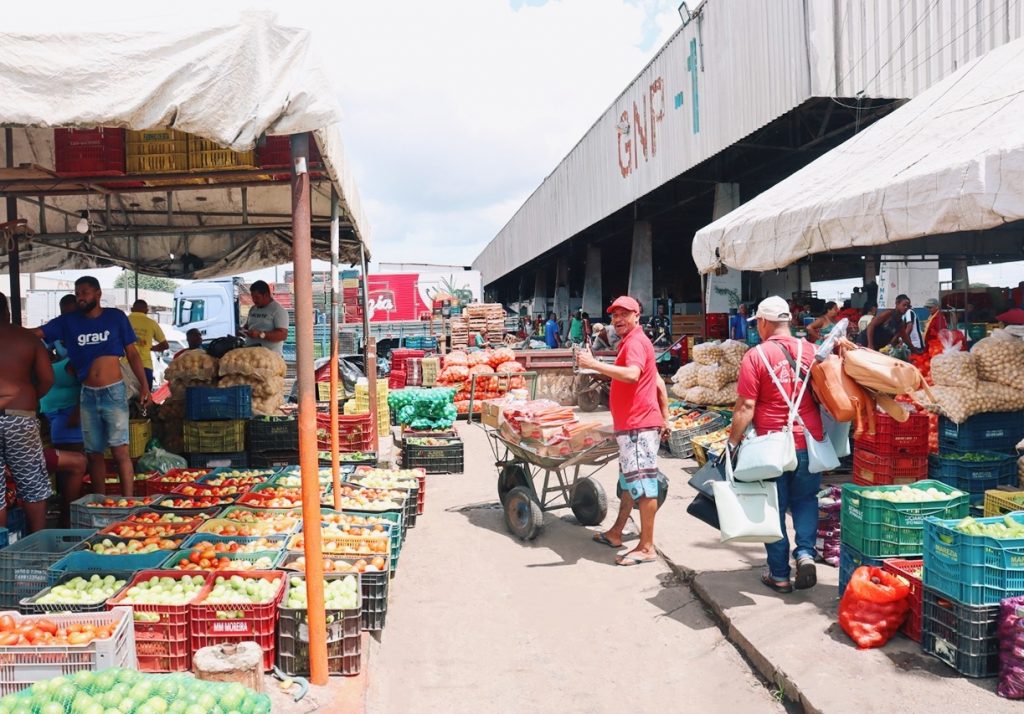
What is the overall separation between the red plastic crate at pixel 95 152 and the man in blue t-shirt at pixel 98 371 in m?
1.69

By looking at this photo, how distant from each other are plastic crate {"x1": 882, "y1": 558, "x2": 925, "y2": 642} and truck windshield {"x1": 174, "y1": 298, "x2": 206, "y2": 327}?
24.3 metres

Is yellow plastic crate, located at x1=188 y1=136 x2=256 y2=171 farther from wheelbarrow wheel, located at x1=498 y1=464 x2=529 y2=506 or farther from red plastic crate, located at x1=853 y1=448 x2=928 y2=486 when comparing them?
red plastic crate, located at x1=853 y1=448 x2=928 y2=486

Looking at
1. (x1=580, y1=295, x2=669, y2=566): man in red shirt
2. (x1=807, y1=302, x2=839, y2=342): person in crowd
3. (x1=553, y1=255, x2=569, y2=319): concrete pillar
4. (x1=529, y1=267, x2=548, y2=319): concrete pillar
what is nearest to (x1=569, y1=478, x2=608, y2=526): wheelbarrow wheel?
(x1=580, y1=295, x2=669, y2=566): man in red shirt

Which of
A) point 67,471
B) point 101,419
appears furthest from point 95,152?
point 67,471

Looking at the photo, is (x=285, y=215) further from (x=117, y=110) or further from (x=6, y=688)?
(x=6, y=688)

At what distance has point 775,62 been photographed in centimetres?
1287

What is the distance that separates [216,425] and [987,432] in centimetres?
806

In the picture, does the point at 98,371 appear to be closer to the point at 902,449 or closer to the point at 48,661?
the point at 48,661

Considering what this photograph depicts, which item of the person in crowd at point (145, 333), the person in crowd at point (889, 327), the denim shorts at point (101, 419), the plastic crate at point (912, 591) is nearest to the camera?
the plastic crate at point (912, 591)

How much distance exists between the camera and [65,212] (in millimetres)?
9469

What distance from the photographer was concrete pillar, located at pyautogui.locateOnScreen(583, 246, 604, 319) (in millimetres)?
33444

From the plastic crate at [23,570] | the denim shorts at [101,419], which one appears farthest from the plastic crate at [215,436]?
the plastic crate at [23,570]

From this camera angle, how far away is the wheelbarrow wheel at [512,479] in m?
7.84

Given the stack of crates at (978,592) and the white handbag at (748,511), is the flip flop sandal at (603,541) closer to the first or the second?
the white handbag at (748,511)
